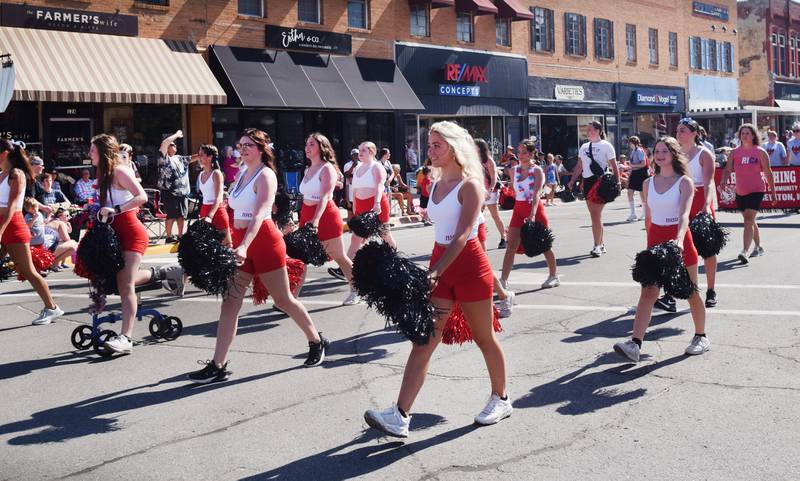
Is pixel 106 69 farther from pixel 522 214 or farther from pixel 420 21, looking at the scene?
pixel 522 214

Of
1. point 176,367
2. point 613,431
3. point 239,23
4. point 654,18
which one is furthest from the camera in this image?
point 654,18

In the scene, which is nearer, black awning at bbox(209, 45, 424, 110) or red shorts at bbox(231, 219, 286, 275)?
red shorts at bbox(231, 219, 286, 275)

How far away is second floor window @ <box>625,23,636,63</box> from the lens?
38.0 meters

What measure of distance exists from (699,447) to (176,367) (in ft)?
13.2

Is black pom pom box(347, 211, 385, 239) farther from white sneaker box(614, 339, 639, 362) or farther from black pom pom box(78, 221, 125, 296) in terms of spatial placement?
white sneaker box(614, 339, 639, 362)

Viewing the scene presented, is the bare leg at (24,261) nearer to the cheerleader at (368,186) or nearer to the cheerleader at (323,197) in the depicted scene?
the cheerleader at (323,197)

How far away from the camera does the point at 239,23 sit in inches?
890

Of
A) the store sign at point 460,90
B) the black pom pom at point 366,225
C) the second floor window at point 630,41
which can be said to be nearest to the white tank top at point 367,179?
the black pom pom at point 366,225

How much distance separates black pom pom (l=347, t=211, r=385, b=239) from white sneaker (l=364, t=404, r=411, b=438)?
4.60 meters

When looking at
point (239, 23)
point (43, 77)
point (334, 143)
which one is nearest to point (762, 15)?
point (334, 143)

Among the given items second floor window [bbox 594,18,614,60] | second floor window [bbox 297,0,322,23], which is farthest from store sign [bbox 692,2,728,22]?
second floor window [bbox 297,0,322,23]

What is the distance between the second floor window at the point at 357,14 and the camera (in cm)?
2567

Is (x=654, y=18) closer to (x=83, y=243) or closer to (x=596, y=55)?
(x=596, y=55)

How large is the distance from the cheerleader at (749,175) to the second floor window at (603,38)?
24796 millimetres
